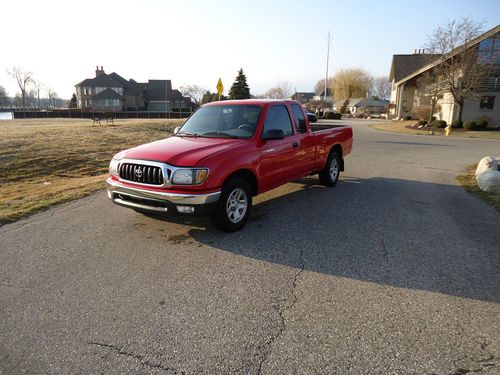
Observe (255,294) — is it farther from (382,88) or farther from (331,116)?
(382,88)

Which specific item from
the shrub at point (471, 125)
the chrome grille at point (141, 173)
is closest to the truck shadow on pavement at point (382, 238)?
the chrome grille at point (141, 173)

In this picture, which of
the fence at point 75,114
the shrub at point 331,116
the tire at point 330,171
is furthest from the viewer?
the shrub at point 331,116

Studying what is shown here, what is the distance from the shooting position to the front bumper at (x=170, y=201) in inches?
176

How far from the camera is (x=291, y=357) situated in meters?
2.58

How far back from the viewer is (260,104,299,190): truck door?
559cm

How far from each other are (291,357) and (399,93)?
55484mm

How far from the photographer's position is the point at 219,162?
15.3ft

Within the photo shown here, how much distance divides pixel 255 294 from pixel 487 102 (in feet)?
128

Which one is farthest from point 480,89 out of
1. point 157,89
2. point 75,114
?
point 157,89

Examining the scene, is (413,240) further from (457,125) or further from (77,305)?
(457,125)

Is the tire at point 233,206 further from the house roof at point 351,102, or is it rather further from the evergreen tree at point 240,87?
the house roof at point 351,102

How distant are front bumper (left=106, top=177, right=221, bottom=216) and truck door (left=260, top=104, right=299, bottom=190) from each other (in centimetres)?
125

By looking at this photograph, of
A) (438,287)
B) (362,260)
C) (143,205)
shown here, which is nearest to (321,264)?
(362,260)

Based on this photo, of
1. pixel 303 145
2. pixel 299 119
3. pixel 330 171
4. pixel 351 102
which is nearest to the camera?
pixel 303 145
